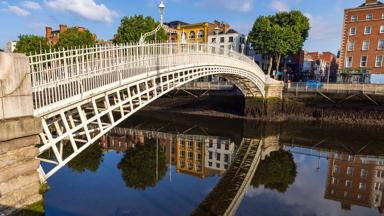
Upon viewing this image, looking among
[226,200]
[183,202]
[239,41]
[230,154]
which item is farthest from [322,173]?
[239,41]

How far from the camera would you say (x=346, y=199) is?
1235 cm

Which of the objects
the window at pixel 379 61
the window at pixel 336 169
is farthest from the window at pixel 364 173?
the window at pixel 379 61

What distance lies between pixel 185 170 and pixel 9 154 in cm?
1044

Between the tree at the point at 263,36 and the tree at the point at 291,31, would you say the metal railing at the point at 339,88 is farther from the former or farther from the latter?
the tree at the point at 291,31

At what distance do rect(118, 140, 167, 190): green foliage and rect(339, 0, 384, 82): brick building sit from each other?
35849 millimetres

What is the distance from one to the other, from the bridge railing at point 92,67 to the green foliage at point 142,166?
18.5 ft

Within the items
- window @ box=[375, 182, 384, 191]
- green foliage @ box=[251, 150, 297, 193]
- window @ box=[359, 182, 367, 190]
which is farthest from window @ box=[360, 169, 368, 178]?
green foliage @ box=[251, 150, 297, 193]

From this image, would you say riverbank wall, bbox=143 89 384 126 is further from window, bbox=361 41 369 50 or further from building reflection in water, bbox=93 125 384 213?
window, bbox=361 41 369 50

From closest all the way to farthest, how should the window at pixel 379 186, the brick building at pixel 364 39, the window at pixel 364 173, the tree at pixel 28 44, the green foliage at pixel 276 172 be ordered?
the window at pixel 379 186, the green foliage at pixel 276 172, the window at pixel 364 173, the tree at pixel 28 44, the brick building at pixel 364 39

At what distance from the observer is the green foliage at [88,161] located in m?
15.2

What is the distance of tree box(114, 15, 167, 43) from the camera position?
128 feet

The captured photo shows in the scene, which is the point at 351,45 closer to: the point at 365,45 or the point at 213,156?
the point at 365,45

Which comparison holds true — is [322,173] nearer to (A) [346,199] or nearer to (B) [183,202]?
(A) [346,199]

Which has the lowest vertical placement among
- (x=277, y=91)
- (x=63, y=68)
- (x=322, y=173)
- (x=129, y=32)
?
(x=322, y=173)
